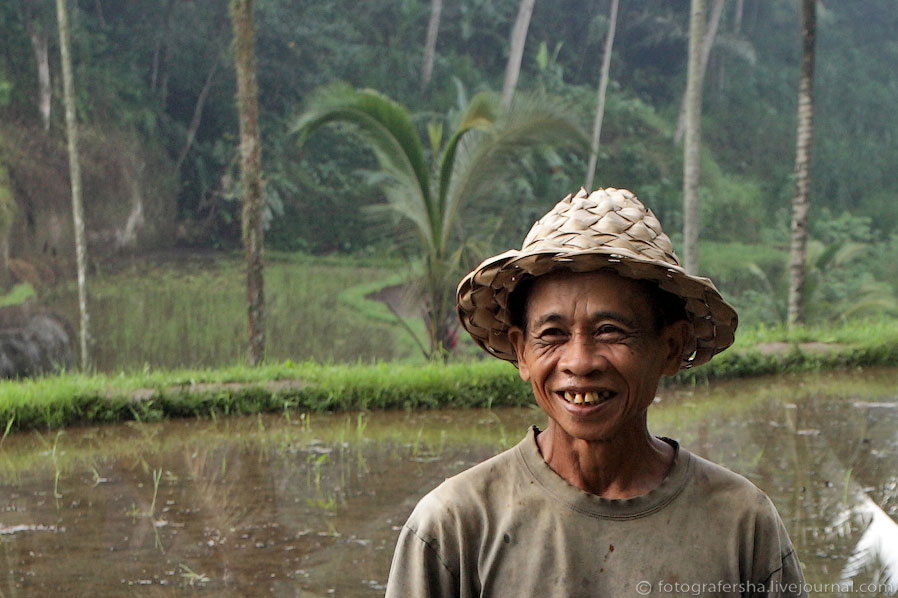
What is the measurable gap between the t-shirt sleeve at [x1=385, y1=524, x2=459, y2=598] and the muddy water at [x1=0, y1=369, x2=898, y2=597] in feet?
8.81

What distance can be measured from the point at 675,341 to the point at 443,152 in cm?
810

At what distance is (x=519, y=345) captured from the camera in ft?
5.48

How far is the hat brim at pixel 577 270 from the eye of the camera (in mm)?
1491

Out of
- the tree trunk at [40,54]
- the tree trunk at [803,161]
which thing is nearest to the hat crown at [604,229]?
the tree trunk at [803,161]

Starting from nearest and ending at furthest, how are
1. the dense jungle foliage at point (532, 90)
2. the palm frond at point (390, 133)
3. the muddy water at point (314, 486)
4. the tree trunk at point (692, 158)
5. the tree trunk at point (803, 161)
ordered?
the muddy water at point (314, 486) < the palm frond at point (390, 133) < the tree trunk at point (803, 161) < the tree trunk at point (692, 158) < the dense jungle foliage at point (532, 90)

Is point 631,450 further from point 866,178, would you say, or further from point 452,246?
point 866,178

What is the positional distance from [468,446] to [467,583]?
16.9 ft

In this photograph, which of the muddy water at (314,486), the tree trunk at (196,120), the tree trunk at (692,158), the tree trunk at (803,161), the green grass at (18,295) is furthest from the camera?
the tree trunk at (196,120)

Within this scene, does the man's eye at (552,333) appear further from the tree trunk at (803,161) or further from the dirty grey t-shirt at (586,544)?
the tree trunk at (803,161)

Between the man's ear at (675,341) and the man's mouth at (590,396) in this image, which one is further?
the man's ear at (675,341)

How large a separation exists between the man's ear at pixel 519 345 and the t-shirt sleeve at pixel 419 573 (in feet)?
1.03

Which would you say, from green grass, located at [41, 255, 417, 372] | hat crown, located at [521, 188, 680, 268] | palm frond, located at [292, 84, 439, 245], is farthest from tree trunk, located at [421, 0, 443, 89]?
hat crown, located at [521, 188, 680, 268]

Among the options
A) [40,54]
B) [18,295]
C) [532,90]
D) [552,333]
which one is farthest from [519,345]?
[532,90]

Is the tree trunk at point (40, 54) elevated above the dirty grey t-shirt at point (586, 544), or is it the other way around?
the tree trunk at point (40, 54)
